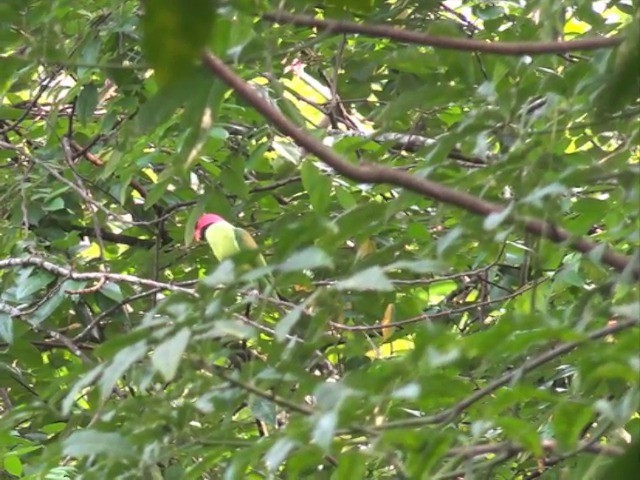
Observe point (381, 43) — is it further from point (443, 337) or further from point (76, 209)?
point (443, 337)

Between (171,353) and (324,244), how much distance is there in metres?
0.15

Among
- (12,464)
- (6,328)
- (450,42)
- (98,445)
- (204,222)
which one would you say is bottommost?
(12,464)

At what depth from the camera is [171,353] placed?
611mm

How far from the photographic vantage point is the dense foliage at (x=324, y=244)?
2.10 feet

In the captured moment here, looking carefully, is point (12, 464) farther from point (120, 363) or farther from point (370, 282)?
point (370, 282)

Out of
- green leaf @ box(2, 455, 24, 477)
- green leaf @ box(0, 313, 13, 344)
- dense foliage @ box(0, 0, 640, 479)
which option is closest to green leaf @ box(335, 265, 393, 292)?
dense foliage @ box(0, 0, 640, 479)

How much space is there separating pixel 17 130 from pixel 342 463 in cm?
143

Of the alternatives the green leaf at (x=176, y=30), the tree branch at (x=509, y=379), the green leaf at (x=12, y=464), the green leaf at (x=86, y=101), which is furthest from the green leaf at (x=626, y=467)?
the green leaf at (x=86, y=101)

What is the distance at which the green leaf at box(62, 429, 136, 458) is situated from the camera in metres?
0.71

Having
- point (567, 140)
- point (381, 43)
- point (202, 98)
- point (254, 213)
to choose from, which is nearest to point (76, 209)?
point (254, 213)

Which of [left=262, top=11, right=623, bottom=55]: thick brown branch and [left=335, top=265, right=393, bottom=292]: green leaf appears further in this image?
[left=262, top=11, right=623, bottom=55]: thick brown branch

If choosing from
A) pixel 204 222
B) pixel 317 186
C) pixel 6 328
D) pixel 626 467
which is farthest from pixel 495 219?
pixel 6 328

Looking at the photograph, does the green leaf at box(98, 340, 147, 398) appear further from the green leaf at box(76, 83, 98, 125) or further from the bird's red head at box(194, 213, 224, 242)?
the green leaf at box(76, 83, 98, 125)

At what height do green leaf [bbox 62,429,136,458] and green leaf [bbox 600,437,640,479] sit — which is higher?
green leaf [bbox 600,437,640,479]
